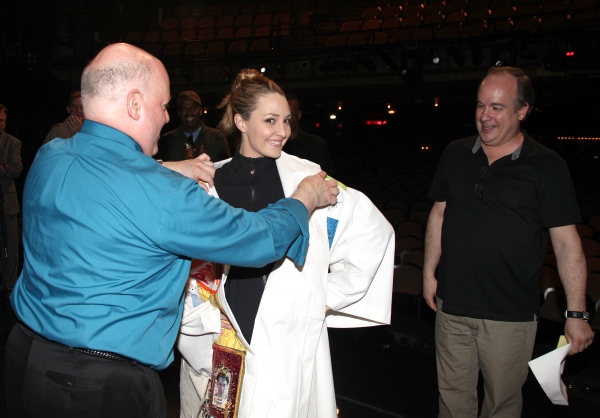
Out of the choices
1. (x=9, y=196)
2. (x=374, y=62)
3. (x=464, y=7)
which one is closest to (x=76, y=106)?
(x=9, y=196)

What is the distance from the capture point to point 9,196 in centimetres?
463

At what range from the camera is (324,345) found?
1827mm

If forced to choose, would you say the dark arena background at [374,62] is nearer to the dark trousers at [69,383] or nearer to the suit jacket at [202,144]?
the suit jacket at [202,144]

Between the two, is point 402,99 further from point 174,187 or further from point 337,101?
point 174,187

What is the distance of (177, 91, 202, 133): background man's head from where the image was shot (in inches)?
154

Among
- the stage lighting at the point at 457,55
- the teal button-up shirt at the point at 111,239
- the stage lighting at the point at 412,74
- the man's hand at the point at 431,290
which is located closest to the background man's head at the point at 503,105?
the man's hand at the point at 431,290

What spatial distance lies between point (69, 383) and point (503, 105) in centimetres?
189

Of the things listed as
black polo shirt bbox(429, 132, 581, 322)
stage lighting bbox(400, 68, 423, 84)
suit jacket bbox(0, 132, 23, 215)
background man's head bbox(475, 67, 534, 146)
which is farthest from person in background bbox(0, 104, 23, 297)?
stage lighting bbox(400, 68, 423, 84)

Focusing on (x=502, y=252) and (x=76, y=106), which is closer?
(x=502, y=252)

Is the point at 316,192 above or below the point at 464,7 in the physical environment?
below

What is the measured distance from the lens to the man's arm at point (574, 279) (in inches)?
81.5

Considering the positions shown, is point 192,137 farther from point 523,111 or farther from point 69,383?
Answer: point 69,383

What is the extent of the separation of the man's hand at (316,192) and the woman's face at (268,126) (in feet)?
1.07

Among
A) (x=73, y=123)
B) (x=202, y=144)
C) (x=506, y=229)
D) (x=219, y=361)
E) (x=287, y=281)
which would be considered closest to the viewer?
(x=287, y=281)
